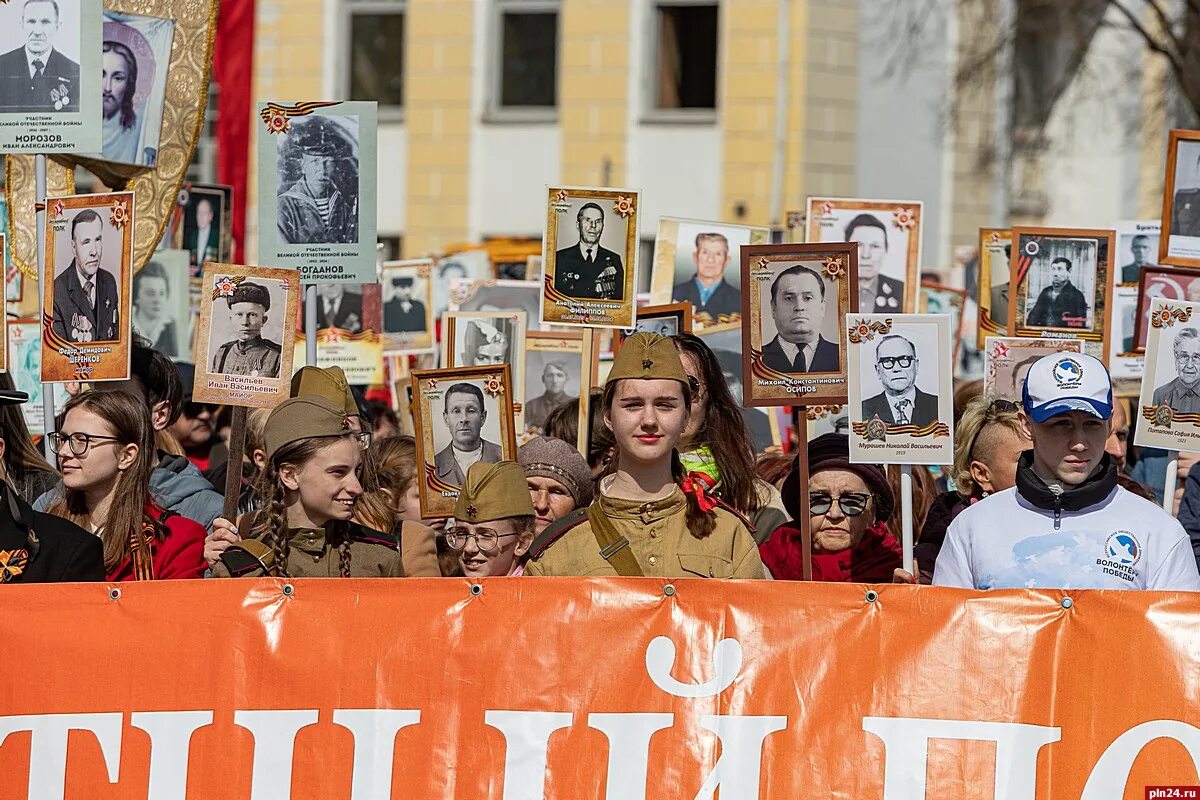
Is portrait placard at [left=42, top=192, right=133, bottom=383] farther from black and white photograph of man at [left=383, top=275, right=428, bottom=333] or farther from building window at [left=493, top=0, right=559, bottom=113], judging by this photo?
building window at [left=493, top=0, right=559, bottom=113]

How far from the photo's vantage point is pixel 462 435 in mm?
5977

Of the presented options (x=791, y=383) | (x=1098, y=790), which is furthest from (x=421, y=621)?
(x=1098, y=790)

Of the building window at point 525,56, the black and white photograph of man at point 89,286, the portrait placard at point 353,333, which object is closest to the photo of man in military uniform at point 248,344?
the black and white photograph of man at point 89,286

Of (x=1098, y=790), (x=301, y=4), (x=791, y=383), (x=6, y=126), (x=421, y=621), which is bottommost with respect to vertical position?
(x=1098, y=790)

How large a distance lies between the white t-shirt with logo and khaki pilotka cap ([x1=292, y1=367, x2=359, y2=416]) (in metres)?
1.94

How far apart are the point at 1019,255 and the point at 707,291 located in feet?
4.94

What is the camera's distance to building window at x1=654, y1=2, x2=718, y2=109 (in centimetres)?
1975

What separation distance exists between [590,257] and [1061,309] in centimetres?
183

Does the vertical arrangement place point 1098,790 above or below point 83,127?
below

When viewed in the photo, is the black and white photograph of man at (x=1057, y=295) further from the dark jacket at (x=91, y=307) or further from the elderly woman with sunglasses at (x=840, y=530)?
the dark jacket at (x=91, y=307)

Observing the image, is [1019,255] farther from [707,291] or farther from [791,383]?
[791,383]

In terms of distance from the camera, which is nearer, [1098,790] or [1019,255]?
[1098,790]

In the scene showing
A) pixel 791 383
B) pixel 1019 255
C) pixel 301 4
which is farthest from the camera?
pixel 301 4

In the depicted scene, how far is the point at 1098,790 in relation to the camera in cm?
449
